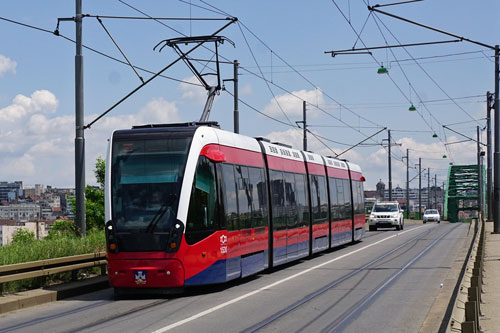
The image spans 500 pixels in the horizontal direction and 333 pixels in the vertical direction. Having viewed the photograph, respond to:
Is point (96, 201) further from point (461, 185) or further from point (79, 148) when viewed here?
point (461, 185)

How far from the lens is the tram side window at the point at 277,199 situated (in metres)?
20.0

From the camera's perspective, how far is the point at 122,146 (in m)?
15.6

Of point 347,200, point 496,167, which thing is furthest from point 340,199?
point 496,167

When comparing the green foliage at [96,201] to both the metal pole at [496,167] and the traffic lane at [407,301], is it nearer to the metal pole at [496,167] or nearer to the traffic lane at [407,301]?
the metal pole at [496,167]

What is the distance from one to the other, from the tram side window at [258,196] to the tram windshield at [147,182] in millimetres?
3337

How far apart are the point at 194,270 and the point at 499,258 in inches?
451

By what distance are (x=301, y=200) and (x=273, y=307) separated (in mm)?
10267

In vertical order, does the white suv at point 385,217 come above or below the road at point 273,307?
above

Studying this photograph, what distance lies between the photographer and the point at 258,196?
61.4ft

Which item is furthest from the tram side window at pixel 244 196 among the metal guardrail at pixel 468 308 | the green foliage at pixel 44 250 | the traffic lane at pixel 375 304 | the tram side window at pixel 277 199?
the metal guardrail at pixel 468 308

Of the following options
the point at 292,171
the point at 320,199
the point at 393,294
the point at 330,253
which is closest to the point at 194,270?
the point at 393,294

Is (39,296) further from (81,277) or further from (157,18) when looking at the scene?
(157,18)

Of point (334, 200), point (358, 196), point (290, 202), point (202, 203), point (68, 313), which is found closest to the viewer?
point (68, 313)

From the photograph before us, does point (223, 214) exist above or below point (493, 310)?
above
